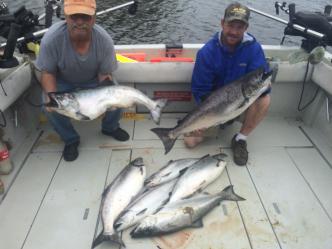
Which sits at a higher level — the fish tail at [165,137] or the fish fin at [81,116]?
the fish fin at [81,116]

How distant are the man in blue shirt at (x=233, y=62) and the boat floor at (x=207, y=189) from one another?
1.22ft

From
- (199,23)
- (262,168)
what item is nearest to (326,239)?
(262,168)

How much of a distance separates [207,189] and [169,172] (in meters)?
0.41

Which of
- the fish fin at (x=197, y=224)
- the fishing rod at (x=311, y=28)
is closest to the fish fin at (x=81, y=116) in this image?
the fish fin at (x=197, y=224)

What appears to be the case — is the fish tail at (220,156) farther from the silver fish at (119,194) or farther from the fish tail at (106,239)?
the fish tail at (106,239)

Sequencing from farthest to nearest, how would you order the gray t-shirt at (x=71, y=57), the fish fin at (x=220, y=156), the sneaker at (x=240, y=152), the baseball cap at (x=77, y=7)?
the sneaker at (x=240, y=152) < the fish fin at (x=220, y=156) < the gray t-shirt at (x=71, y=57) < the baseball cap at (x=77, y=7)

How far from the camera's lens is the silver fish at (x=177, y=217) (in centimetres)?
278

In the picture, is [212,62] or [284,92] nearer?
[212,62]

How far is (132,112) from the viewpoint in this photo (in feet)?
14.6

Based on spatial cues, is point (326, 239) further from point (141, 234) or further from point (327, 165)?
point (141, 234)

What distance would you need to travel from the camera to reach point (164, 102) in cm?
348

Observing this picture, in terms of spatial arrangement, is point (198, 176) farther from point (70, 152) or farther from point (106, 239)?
point (70, 152)

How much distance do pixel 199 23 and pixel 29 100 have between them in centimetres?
914

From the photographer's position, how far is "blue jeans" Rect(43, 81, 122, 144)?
11.7 ft
